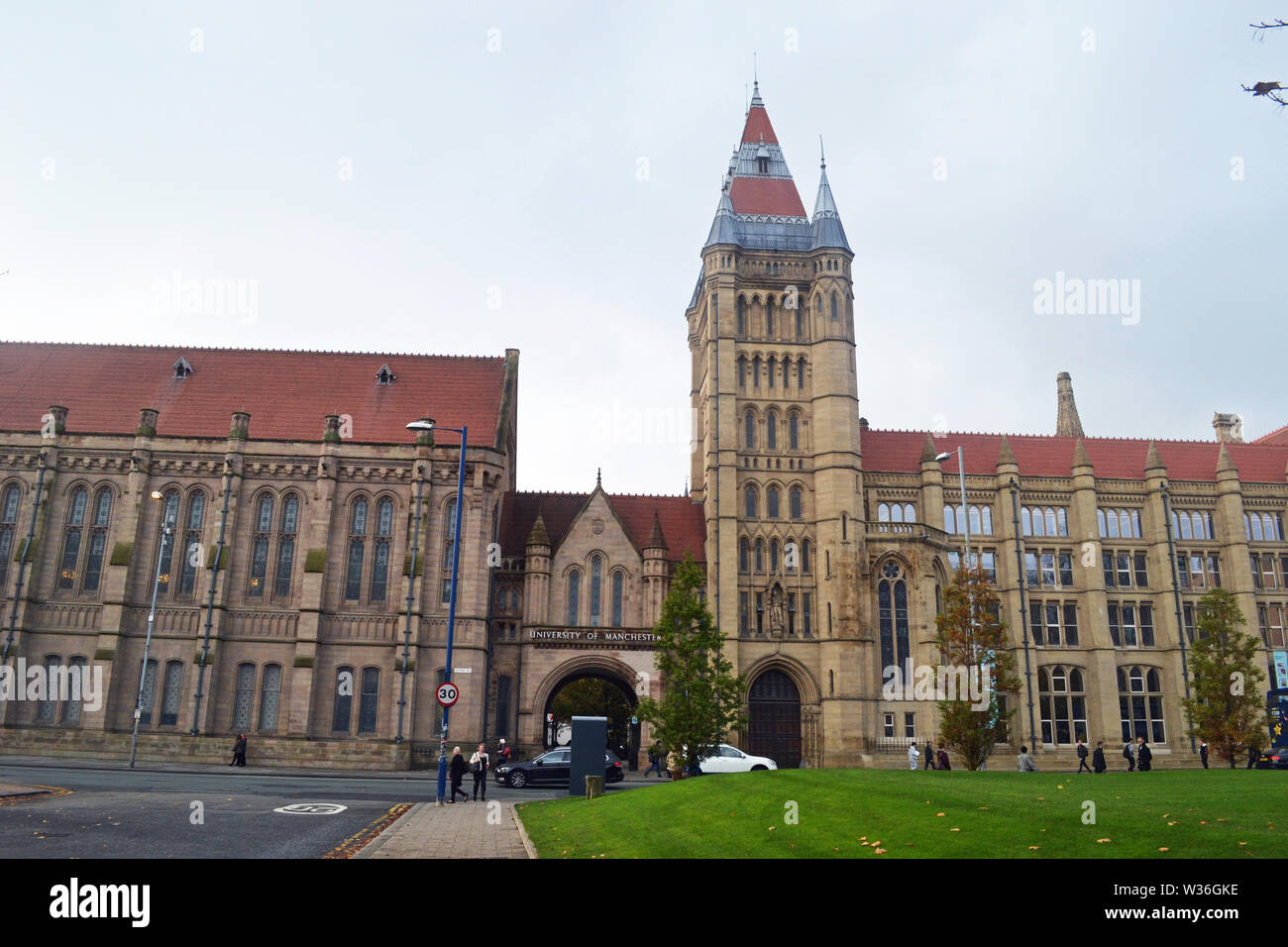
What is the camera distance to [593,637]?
47.4 m

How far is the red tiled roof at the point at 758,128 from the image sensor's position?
61.3 m

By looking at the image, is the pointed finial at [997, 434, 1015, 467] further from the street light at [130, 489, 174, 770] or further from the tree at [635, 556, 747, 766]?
the street light at [130, 489, 174, 770]

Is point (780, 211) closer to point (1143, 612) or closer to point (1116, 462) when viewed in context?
point (1116, 462)

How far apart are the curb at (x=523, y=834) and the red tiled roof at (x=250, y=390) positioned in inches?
1075

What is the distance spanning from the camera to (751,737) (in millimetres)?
48594

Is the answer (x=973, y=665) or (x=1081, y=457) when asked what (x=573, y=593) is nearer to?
(x=973, y=665)

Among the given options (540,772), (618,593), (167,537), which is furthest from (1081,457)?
(167,537)

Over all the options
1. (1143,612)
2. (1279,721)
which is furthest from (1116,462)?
(1279,721)

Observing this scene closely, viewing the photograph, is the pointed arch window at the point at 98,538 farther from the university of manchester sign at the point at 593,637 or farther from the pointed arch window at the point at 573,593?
the pointed arch window at the point at 573,593

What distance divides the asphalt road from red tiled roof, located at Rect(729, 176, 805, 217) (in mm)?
37928

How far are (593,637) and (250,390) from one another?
23.5 meters

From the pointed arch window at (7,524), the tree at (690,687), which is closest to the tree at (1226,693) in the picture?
the tree at (690,687)
